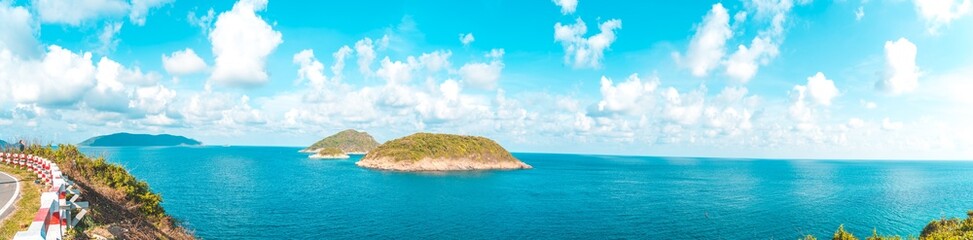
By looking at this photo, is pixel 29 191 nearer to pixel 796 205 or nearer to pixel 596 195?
pixel 596 195

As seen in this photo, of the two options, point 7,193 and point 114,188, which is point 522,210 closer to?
point 114,188

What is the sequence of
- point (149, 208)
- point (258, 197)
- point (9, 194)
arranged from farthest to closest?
point (258, 197) → point (149, 208) → point (9, 194)

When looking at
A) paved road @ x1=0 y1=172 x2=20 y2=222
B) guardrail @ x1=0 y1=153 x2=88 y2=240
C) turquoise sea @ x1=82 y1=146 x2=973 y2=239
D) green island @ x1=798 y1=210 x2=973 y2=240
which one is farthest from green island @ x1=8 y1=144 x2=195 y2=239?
green island @ x1=798 y1=210 x2=973 y2=240

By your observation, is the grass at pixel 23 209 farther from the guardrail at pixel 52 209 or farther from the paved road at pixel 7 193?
the guardrail at pixel 52 209

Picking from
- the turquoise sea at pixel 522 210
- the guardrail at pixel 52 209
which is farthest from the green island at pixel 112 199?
the turquoise sea at pixel 522 210

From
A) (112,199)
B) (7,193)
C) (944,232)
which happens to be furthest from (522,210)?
(7,193)

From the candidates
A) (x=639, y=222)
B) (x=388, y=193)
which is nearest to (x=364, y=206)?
(x=388, y=193)
